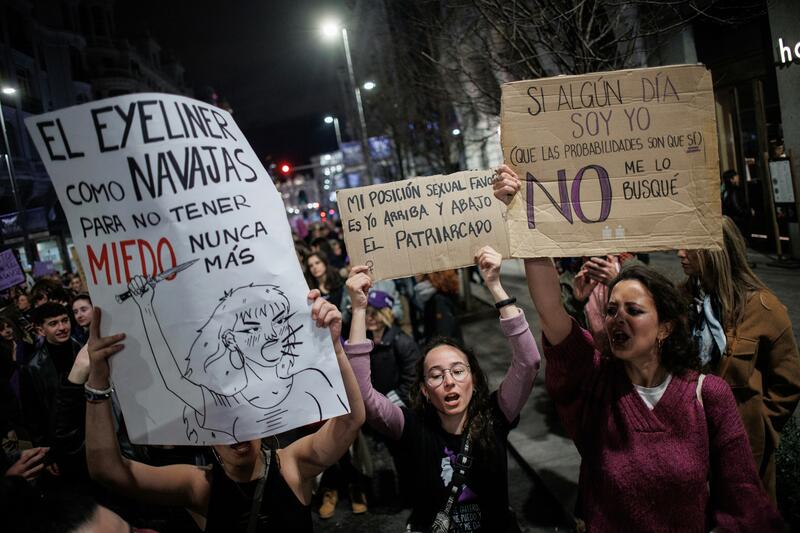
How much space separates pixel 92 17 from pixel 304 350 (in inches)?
2133

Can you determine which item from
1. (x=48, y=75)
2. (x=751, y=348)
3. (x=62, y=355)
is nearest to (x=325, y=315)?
(x=751, y=348)

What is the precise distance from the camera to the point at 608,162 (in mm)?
2449

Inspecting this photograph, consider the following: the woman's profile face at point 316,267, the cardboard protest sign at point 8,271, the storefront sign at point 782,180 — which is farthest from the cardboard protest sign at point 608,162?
the storefront sign at point 782,180

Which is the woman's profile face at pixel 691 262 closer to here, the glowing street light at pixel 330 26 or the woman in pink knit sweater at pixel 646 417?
the woman in pink knit sweater at pixel 646 417

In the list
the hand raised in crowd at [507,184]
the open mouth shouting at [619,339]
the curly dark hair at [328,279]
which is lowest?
the open mouth shouting at [619,339]

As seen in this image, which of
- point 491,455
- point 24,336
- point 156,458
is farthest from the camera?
point 24,336

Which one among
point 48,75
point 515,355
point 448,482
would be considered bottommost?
point 448,482

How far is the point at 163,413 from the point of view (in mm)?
2016

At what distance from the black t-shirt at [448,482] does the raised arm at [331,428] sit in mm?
429

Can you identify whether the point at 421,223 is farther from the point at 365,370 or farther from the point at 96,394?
the point at 96,394

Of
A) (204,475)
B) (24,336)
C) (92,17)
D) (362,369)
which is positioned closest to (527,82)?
(362,369)

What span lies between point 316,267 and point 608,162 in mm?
4796

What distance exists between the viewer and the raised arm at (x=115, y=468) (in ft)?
6.65

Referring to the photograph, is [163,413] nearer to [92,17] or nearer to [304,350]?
[304,350]
